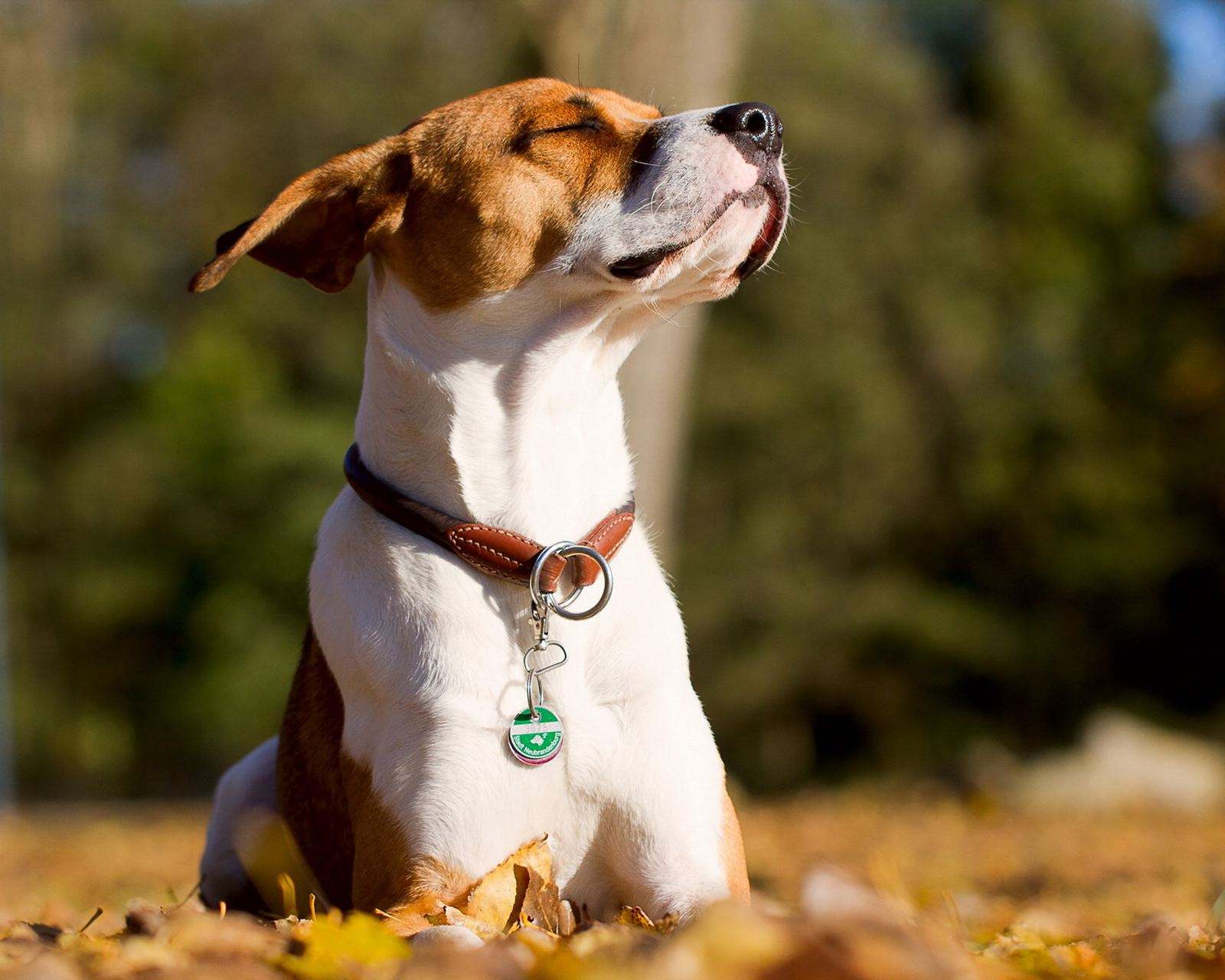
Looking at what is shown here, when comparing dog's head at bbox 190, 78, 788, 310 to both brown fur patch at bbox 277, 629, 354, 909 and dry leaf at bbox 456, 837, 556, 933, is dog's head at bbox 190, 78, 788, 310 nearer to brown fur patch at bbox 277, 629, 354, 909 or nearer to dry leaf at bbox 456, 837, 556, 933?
brown fur patch at bbox 277, 629, 354, 909

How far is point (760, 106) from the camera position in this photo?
3570mm

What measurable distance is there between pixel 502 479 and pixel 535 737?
0.66 meters

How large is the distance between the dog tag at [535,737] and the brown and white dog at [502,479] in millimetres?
31

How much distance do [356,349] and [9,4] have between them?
730 centimetres

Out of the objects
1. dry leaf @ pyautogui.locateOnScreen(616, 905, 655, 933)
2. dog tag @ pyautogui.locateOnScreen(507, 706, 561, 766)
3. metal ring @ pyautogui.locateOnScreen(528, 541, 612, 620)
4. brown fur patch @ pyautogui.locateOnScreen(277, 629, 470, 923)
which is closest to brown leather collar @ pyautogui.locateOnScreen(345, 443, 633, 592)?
metal ring @ pyautogui.locateOnScreen(528, 541, 612, 620)

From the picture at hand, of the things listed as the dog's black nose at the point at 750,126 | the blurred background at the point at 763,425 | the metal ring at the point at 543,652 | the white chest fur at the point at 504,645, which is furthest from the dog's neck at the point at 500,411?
the blurred background at the point at 763,425

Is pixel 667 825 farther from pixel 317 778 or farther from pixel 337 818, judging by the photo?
pixel 317 778

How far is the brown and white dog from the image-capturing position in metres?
3.09

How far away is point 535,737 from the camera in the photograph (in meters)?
3.09

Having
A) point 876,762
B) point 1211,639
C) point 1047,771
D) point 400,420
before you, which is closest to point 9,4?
point 1047,771

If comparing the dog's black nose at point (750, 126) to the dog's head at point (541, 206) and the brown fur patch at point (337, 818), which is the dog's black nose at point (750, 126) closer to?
the dog's head at point (541, 206)

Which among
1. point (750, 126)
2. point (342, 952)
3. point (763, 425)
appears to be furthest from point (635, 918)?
point (763, 425)

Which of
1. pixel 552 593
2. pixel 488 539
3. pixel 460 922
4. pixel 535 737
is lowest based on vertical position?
pixel 460 922

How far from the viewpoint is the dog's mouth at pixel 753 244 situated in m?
3.44
